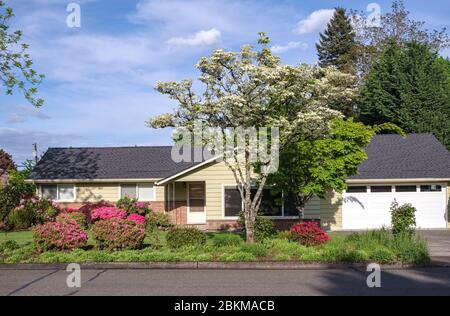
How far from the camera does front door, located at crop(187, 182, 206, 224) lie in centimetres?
2775

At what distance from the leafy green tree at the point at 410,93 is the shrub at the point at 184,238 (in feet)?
74.2

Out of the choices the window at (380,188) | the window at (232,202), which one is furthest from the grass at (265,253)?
the window at (380,188)

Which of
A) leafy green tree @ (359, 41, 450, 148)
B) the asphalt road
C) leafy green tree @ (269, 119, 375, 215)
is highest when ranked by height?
leafy green tree @ (359, 41, 450, 148)

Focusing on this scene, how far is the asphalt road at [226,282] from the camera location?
1042 cm

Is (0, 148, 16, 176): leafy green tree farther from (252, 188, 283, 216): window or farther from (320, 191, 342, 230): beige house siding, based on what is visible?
(320, 191, 342, 230): beige house siding

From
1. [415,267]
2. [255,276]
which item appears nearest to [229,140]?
[255,276]

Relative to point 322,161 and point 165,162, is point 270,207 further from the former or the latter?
point 165,162

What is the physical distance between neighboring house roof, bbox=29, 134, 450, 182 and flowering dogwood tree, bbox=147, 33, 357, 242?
8.92m

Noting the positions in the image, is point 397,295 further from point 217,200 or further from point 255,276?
point 217,200

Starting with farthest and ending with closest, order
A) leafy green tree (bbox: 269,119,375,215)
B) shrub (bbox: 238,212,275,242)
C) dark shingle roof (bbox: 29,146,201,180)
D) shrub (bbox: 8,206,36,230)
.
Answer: dark shingle roof (bbox: 29,146,201,180) < shrub (bbox: 8,206,36,230) < leafy green tree (bbox: 269,119,375,215) < shrub (bbox: 238,212,275,242)

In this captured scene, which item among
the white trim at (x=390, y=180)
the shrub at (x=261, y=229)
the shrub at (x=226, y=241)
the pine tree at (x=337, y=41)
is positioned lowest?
the shrub at (x=226, y=241)

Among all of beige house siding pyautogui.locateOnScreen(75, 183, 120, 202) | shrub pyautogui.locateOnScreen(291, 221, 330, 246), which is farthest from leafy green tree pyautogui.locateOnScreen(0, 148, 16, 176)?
shrub pyautogui.locateOnScreen(291, 221, 330, 246)

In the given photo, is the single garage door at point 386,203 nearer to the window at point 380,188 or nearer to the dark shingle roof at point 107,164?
the window at point 380,188
